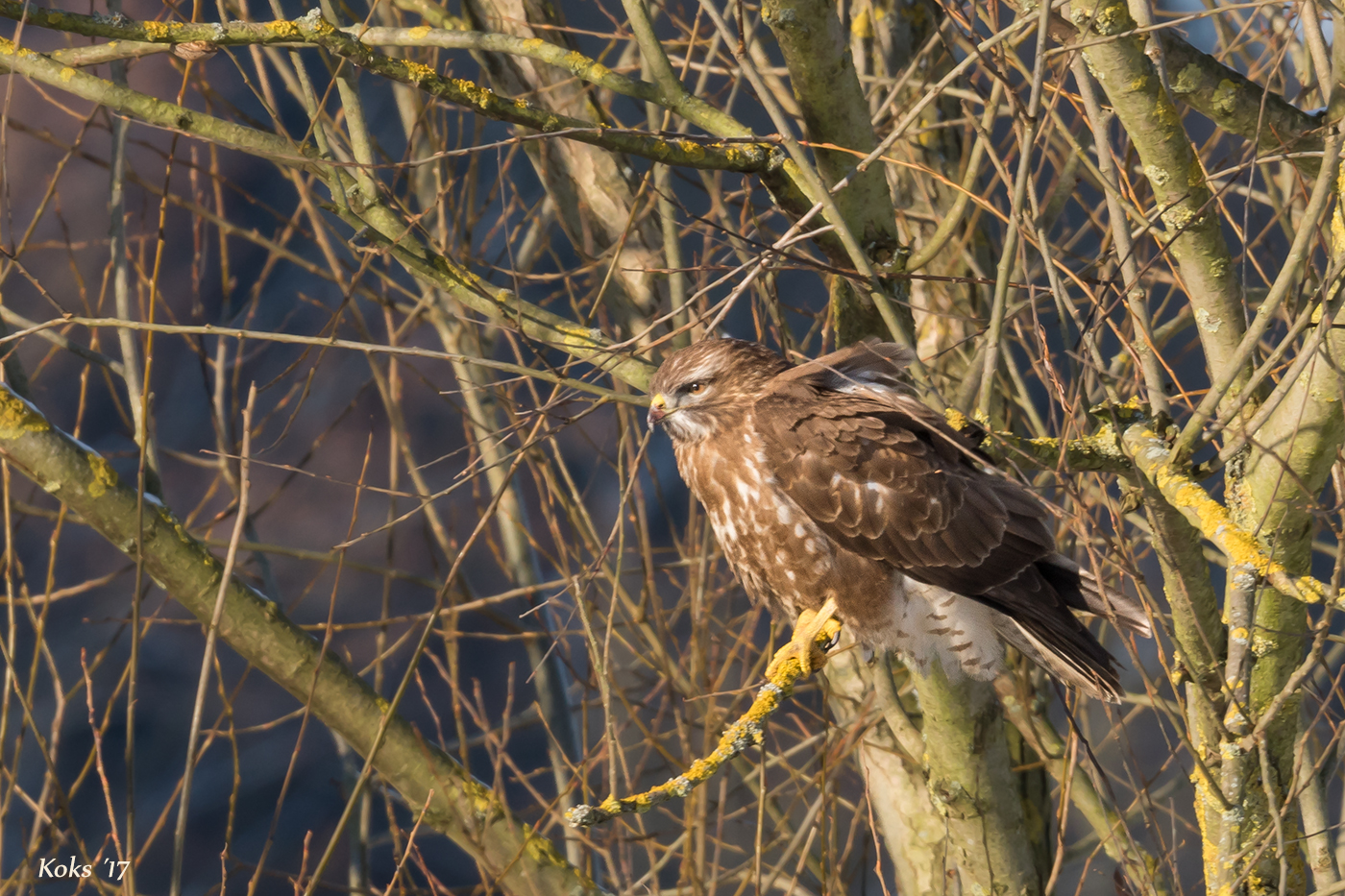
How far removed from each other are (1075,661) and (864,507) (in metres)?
0.63

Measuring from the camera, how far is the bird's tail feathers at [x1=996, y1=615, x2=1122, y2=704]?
2520mm

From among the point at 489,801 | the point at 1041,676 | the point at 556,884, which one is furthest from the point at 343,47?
the point at 1041,676

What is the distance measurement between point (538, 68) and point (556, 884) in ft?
8.36

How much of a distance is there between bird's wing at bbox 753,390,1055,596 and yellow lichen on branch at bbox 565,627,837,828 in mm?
371

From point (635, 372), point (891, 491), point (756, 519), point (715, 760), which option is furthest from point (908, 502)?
point (715, 760)

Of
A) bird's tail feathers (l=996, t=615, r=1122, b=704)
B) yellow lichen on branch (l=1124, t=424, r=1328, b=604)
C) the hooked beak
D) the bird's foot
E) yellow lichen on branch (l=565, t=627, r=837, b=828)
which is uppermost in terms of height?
the hooked beak

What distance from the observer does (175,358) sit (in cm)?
589

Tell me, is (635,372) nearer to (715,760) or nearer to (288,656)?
(288,656)

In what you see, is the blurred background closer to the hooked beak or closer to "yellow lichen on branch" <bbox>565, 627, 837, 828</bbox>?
the hooked beak

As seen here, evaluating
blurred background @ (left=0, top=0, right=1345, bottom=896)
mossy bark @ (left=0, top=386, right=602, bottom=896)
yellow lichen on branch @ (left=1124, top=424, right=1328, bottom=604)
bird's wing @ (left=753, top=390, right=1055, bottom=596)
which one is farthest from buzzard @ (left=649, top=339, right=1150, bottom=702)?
mossy bark @ (left=0, top=386, right=602, bottom=896)

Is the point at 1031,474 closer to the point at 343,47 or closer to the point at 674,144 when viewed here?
the point at 674,144

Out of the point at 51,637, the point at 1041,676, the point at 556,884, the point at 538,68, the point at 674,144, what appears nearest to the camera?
the point at 674,144

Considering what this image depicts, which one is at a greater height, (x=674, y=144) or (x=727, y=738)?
(x=674, y=144)

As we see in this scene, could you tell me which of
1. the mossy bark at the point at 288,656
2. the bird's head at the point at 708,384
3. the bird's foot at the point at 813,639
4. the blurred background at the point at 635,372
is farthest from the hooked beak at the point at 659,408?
the mossy bark at the point at 288,656
